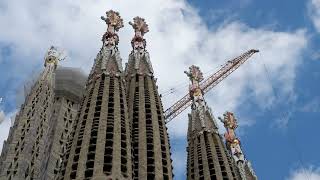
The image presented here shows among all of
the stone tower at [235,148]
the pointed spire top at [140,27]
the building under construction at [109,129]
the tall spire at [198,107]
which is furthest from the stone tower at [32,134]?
the stone tower at [235,148]

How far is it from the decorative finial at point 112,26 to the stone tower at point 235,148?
16835 mm

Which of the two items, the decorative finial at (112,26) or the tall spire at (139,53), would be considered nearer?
the tall spire at (139,53)

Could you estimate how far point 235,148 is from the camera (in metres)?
73.0

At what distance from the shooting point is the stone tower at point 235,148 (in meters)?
67.0

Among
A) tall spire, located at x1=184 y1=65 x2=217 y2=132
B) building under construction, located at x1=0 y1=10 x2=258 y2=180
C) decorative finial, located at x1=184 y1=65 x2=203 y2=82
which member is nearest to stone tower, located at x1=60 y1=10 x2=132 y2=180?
building under construction, located at x1=0 y1=10 x2=258 y2=180

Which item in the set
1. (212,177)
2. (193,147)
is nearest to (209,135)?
(193,147)

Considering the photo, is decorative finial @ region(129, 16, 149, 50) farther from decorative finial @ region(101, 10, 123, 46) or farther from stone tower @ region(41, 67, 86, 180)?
stone tower @ region(41, 67, 86, 180)

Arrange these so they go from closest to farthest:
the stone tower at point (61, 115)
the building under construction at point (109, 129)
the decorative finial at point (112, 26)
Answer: the building under construction at point (109, 129)
the stone tower at point (61, 115)
the decorative finial at point (112, 26)

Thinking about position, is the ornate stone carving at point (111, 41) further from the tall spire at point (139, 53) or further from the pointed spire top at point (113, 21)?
the tall spire at point (139, 53)

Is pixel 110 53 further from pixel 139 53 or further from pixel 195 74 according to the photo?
pixel 195 74

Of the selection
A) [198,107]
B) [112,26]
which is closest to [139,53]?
[112,26]

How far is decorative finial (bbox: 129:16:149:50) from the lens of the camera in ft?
223

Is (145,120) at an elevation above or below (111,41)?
below

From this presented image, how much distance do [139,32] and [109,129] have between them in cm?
2258
